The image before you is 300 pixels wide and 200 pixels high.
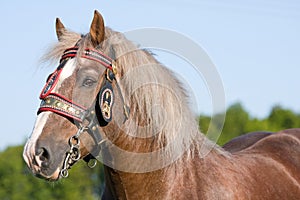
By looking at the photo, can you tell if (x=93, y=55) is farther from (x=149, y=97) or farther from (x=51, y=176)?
(x=51, y=176)

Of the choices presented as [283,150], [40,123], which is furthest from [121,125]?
[283,150]

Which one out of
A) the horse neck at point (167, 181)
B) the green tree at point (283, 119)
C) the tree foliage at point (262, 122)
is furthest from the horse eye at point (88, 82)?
the green tree at point (283, 119)

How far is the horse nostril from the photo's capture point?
4.57m

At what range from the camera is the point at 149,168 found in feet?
16.9

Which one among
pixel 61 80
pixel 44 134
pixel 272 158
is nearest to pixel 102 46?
pixel 61 80

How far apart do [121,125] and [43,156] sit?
2.54ft

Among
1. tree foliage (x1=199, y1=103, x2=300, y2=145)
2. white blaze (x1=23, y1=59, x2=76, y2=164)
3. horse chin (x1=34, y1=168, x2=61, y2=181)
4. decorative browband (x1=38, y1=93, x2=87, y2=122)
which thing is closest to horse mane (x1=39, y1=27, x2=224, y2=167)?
white blaze (x1=23, y1=59, x2=76, y2=164)

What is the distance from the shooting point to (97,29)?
197 inches

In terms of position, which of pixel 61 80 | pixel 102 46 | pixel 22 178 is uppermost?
pixel 102 46

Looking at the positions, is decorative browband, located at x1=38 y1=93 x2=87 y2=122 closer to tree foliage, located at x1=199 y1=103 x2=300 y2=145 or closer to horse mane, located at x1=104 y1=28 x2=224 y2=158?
horse mane, located at x1=104 y1=28 x2=224 y2=158

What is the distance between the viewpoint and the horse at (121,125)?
4.77 meters

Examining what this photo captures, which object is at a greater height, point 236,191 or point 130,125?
point 130,125

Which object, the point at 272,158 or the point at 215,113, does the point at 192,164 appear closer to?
the point at 215,113

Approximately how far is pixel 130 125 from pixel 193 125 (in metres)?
0.62
